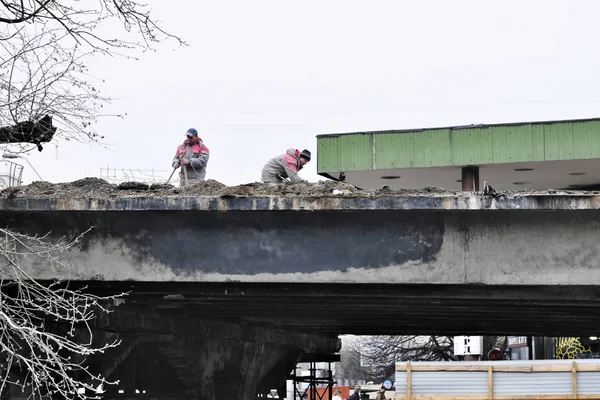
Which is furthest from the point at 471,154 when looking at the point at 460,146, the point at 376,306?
the point at 376,306

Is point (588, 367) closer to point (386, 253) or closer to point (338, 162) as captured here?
point (386, 253)

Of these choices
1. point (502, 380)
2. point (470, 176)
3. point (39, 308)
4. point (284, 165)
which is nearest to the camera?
point (39, 308)

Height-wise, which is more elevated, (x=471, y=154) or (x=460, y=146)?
(x=460, y=146)

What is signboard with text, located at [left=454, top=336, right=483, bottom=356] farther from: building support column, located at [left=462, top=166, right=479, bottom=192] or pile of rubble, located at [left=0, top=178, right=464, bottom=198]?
pile of rubble, located at [left=0, top=178, right=464, bottom=198]

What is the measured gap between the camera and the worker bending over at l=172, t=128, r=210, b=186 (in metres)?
17.5

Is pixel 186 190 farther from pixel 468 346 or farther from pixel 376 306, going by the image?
pixel 468 346

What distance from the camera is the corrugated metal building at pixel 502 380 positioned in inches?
679

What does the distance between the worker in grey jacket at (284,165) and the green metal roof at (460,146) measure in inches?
523

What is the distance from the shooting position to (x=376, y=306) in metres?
17.7

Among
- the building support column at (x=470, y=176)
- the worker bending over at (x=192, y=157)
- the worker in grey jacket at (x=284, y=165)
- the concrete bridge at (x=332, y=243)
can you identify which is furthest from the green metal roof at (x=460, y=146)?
the concrete bridge at (x=332, y=243)

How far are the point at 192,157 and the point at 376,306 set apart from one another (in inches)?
164

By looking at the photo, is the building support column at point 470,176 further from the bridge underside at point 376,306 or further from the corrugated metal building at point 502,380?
the corrugated metal building at point 502,380

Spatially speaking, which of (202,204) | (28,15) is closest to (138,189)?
(202,204)

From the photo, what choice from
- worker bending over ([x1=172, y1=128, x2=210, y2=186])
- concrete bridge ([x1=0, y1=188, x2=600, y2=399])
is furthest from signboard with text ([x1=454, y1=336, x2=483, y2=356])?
concrete bridge ([x1=0, y1=188, x2=600, y2=399])
